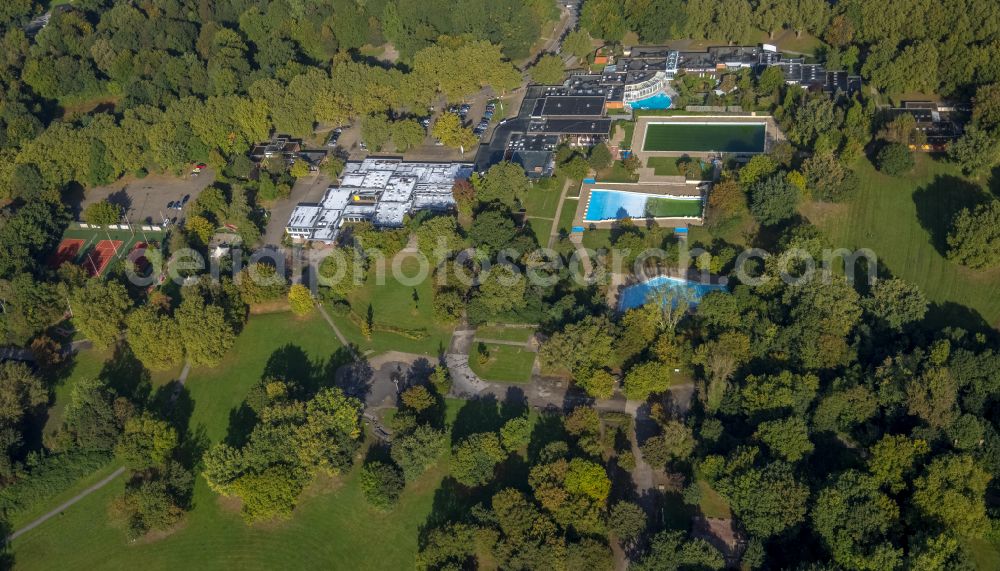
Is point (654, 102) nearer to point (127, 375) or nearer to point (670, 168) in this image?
point (670, 168)

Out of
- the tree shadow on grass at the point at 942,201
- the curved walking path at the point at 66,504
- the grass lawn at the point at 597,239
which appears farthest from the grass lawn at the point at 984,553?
the curved walking path at the point at 66,504

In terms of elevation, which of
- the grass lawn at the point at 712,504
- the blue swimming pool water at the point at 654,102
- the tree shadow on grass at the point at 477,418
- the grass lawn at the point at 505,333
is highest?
the blue swimming pool water at the point at 654,102

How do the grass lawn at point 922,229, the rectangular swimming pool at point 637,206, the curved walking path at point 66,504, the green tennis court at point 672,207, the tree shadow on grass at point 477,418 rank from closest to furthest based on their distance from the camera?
1. the curved walking path at point 66,504
2. the tree shadow on grass at point 477,418
3. the grass lawn at point 922,229
4. the green tennis court at point 672,207
5. the rectangular swimming pool at point 637,206

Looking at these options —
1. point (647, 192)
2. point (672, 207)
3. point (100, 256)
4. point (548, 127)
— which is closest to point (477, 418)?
point (672, 207)

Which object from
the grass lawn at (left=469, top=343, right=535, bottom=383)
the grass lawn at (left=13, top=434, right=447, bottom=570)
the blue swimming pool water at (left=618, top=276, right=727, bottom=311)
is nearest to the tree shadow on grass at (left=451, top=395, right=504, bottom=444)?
the grass lawn at (left=469, top=343, right=535, bottom=383)

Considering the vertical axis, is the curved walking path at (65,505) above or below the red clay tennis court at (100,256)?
below

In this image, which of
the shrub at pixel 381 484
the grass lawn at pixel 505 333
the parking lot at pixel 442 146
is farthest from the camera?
the parking lot at pixel 442 146

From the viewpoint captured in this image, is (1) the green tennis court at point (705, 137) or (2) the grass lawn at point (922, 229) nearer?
(2) the grass lawn at point (922, 229)

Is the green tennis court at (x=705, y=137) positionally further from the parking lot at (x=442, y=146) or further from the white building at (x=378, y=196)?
the white building at (x=378, y=196)
